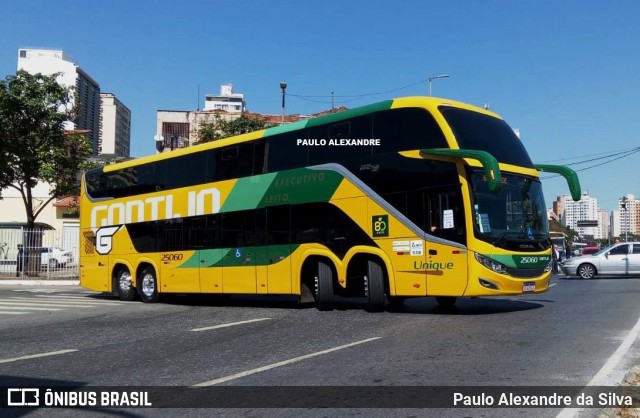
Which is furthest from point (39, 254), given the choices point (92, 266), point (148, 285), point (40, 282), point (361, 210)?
point (361, 210)

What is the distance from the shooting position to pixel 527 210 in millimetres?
11375

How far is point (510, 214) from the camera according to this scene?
11070 millimetres

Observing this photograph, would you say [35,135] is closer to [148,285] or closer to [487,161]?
[148,285]

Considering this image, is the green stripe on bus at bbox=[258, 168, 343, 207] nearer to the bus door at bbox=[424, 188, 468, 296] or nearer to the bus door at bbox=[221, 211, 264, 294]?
the bus door at bbox=[221, 211, 264, 294]

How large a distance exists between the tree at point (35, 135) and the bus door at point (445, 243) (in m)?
20.8

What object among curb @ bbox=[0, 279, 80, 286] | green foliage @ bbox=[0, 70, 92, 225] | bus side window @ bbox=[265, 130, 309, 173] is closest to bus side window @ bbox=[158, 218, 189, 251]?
bus side window @ bbox=[265, 130, 309, 173]

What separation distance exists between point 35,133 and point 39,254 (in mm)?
5727

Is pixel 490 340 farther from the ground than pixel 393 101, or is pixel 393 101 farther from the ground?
pixel 393 101

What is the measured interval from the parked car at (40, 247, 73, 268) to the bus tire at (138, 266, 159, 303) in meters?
12.2

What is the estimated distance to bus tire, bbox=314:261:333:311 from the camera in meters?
12.6

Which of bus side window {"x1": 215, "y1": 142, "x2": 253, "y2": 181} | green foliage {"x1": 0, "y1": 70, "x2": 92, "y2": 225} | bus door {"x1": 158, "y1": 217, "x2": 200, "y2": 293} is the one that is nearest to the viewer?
bus side window {"x1": 215, "y1": 142, "x2": 253, "y2": 181}

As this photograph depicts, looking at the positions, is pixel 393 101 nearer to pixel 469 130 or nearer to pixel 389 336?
pixel 469 130

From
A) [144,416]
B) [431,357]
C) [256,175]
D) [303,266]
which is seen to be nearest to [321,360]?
[431,357]

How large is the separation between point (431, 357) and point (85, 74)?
121 metres
